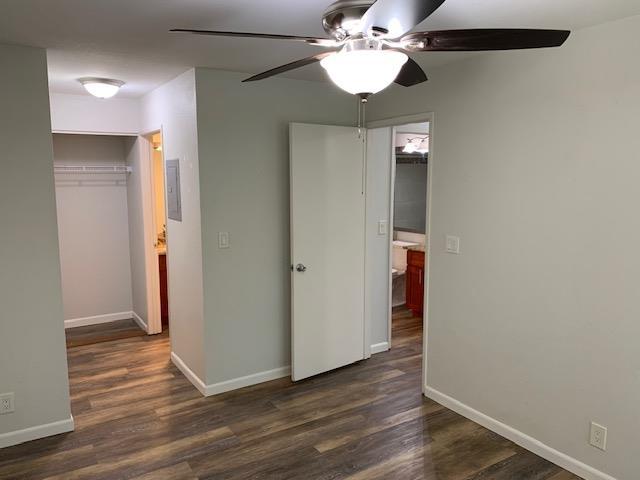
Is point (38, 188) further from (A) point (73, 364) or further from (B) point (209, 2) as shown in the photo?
(A) point (73, 364)

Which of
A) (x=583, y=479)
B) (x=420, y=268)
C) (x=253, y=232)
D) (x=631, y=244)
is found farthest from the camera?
(x=420, y=268)

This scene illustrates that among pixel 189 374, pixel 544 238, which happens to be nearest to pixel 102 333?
pixel 189 374

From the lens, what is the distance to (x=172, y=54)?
2906 millimetres

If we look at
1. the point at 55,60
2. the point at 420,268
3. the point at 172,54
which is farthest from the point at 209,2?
the point at 420,268

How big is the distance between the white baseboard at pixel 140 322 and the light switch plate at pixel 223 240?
1.98 m

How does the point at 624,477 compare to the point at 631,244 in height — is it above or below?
below

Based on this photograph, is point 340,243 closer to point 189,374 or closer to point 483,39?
point 189,374

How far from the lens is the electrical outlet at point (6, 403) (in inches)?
113

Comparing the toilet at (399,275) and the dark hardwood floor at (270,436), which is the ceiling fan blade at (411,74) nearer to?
the dark hardwood floor at (270,436)

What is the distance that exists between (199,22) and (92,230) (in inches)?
139

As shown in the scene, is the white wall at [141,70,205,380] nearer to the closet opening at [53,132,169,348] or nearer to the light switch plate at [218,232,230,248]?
the light switch plate at [218,232,230,248]

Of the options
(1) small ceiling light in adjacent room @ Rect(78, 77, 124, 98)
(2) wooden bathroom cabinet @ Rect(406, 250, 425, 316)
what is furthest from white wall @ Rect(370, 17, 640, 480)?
(1) small ceiling light in adjacent room @ Rect(78, 77, 124, 98)

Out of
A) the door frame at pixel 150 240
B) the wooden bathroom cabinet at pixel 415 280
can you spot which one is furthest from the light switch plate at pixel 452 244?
the door frame at pixel 150 240

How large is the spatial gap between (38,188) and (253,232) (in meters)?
1.41
